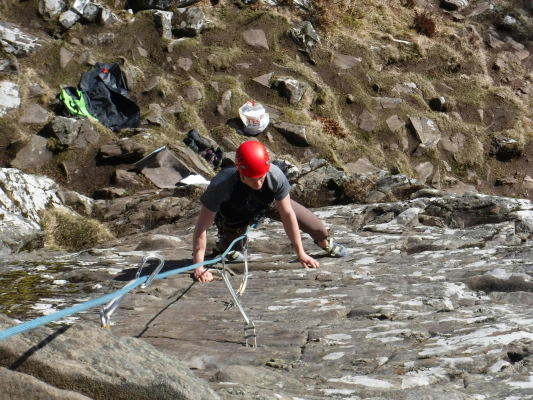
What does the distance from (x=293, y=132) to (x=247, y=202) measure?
896 centimetres

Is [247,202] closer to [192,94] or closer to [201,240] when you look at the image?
[201,240]

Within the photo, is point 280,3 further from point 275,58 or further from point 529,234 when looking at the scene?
point 529,234

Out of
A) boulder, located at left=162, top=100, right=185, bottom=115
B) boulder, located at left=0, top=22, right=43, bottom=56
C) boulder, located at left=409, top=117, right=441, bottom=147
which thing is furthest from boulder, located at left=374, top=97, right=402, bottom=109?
boulder, located at left=0, top=22, right=43, bottom=56

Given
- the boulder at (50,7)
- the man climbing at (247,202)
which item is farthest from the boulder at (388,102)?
the man climbing at (247,202)

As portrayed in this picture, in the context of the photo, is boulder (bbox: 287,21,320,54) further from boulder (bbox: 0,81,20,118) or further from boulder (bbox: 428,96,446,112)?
boulder (bbox: 0,81,20,118)

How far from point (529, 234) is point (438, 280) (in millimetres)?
2642

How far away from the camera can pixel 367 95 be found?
16.2 metres

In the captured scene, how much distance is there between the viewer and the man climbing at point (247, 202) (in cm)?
467

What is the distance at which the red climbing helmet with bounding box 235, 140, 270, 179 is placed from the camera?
459cm

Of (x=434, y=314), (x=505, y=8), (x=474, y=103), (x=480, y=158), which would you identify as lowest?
(x=480, y=158)

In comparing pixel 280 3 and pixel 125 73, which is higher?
pixel 280 3

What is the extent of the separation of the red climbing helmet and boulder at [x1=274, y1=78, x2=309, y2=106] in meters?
10.8

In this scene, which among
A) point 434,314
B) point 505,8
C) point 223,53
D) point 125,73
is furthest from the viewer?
point 505,8

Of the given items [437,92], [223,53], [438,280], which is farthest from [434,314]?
[437,92]
